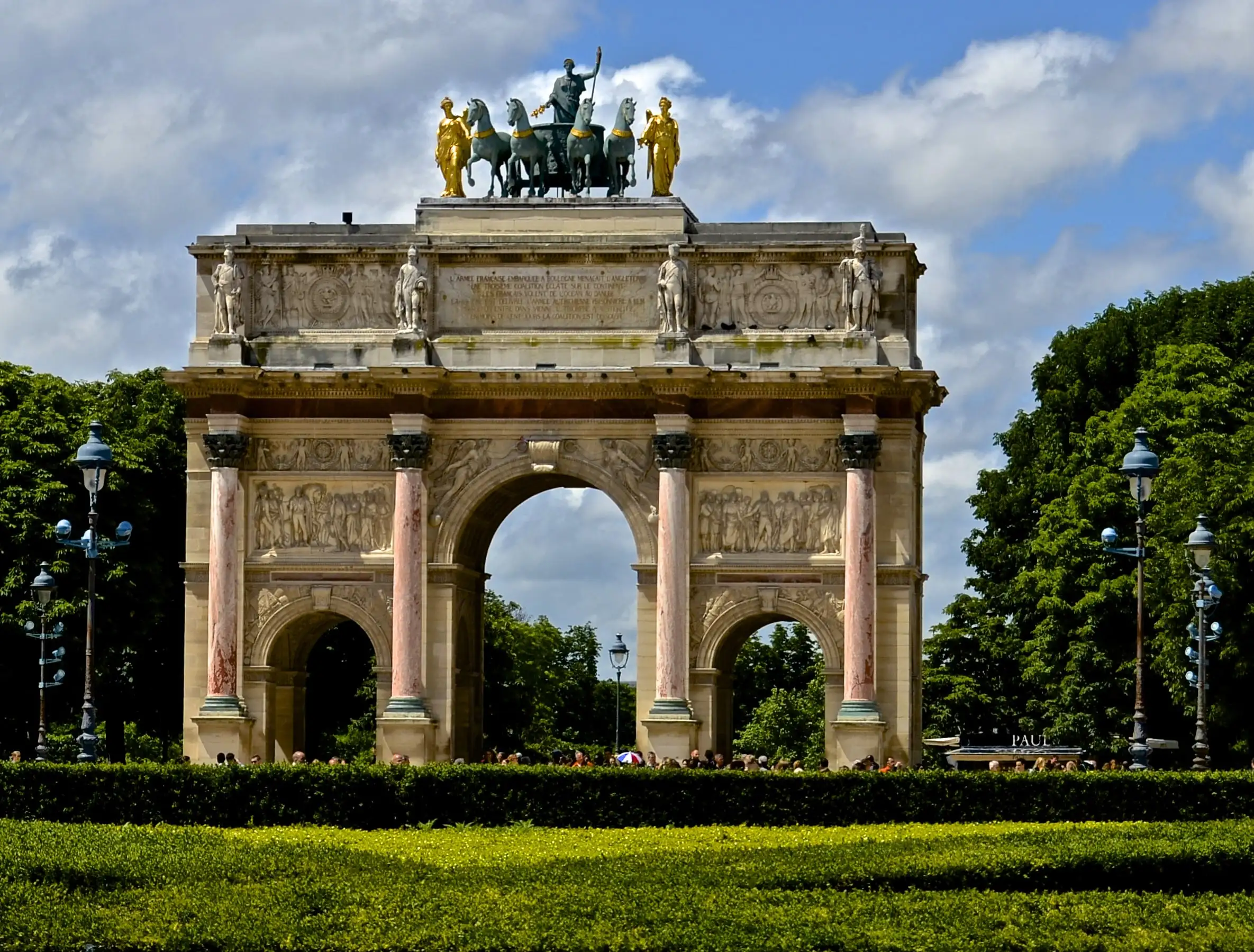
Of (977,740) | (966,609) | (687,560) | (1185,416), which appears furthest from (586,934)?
(966,609)

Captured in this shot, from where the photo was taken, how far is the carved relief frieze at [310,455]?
54531mm

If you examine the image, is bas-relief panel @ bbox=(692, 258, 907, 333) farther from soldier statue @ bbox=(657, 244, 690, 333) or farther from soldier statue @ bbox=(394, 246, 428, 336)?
soldier statue @ bbox=(394, 246, 428, 336)

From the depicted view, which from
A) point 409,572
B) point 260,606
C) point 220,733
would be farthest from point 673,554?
point 220,733

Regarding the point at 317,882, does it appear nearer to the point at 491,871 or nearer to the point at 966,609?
the point at 491,871

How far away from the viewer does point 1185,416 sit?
59000mm

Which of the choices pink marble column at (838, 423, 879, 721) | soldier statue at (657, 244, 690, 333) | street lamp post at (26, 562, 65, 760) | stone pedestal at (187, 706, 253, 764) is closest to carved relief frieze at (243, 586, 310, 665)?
stone pedestal at (187, 706, 253, 764)

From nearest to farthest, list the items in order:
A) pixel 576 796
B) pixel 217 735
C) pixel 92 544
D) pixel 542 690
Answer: pixel 576 796 → pixel 92 544 → pixel 217 735 → pixel 542 690

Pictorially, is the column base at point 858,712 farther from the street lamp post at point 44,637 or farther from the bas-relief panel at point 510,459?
the street lamp post at point 44,637

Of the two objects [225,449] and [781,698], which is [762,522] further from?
[781,698]

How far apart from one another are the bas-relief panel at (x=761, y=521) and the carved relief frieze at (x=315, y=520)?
670 cm

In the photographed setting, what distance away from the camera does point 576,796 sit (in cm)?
3997

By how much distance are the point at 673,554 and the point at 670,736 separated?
11.8 ft

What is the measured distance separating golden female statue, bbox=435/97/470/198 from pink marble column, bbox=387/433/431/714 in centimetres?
531

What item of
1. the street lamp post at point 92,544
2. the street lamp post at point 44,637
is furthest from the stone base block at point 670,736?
the street lamp post at point 92,544
